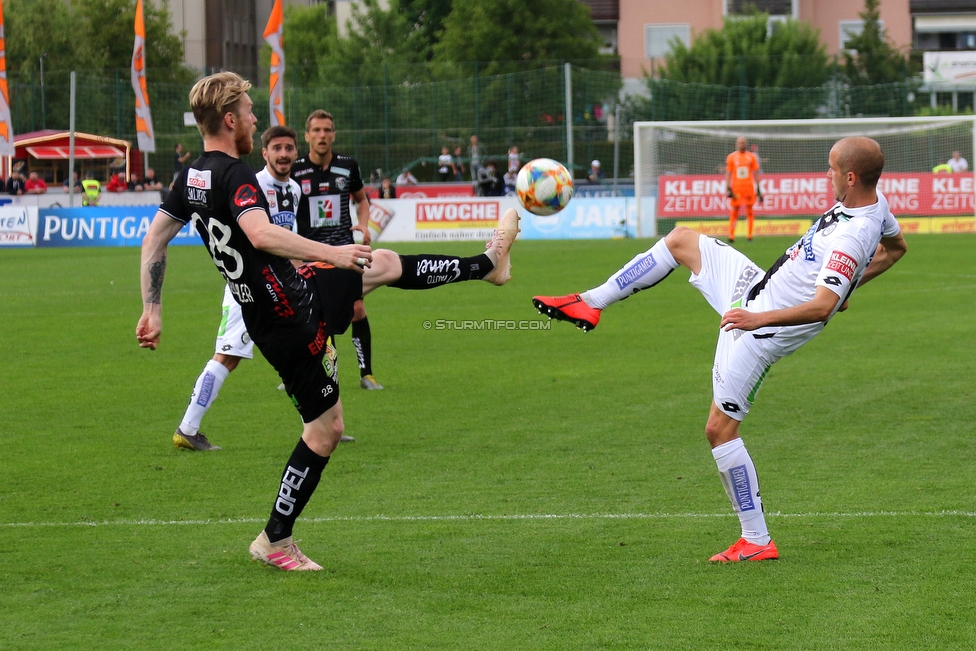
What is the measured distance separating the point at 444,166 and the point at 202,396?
28.1 meters

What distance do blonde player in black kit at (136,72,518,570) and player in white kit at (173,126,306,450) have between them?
2.45 meters

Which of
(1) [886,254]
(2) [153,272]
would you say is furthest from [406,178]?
(2) [153,272]

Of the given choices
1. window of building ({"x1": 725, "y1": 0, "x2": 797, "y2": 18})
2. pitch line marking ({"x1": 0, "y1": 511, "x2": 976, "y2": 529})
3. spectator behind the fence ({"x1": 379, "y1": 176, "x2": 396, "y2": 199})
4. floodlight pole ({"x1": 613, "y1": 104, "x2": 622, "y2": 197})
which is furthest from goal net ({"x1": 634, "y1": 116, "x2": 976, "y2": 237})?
window of building ({"x1": 725, "y1": 0, "x2": 797, "y2": 18})

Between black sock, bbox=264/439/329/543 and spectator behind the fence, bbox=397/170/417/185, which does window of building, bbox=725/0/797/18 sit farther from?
black sock, bbox=264/439/329/543

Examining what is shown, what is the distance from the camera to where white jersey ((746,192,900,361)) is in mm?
5102

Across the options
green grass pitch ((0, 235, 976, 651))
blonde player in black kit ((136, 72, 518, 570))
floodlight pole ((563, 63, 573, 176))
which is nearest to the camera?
green grass pitch ((0, 235, 976, 651))

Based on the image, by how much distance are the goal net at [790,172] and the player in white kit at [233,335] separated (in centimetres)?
2066

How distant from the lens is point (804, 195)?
29391 mm

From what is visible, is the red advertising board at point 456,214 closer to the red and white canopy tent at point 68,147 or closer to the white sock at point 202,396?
the red and white canopy tent at point 68,147

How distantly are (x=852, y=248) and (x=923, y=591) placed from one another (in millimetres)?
1448

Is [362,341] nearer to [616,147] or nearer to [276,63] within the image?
[276,63]

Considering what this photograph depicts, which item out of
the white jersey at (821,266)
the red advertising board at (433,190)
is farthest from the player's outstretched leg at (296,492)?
the red advertising board at (433,190)

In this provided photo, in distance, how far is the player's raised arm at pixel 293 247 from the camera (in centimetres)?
465

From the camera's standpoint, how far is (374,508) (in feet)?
21.1
